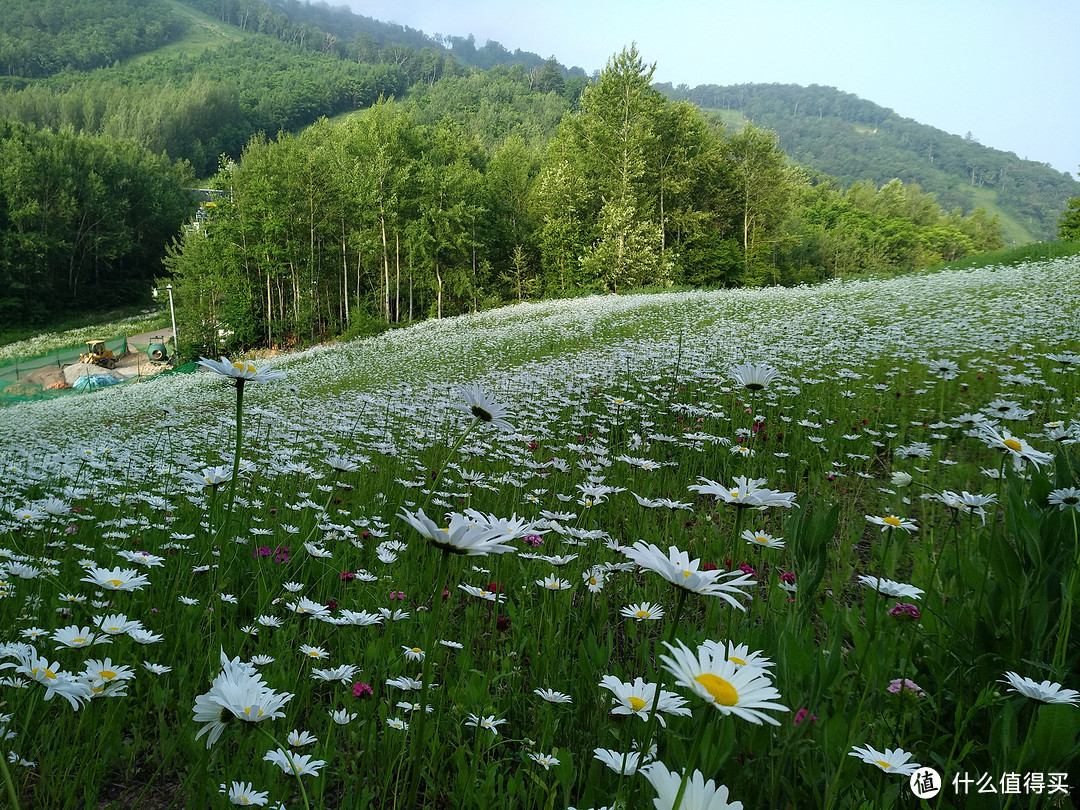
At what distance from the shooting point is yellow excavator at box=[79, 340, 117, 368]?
97.9 feet

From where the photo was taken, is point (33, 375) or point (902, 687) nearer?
point (902, 687)

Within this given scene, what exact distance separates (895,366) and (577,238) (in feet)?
102

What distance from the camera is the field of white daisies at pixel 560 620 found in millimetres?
1173

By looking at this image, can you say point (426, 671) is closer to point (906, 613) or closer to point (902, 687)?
point (902, 687)

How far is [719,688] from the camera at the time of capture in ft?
2.38

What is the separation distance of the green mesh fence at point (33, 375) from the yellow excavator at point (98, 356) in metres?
1.17

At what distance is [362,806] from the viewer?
132 centimetres

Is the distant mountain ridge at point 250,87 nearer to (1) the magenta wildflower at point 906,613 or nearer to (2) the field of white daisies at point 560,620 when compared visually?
(2) the field of white daisies at point 560,620

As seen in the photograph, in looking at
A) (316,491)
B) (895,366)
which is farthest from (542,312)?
(316,491)

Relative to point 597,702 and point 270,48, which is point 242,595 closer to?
point 597,702

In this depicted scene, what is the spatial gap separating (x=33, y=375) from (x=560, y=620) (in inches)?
1467

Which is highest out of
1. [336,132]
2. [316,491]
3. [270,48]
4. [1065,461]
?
[270,48]

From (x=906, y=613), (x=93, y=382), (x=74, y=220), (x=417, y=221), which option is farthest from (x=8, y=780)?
(x=74, y=220)
